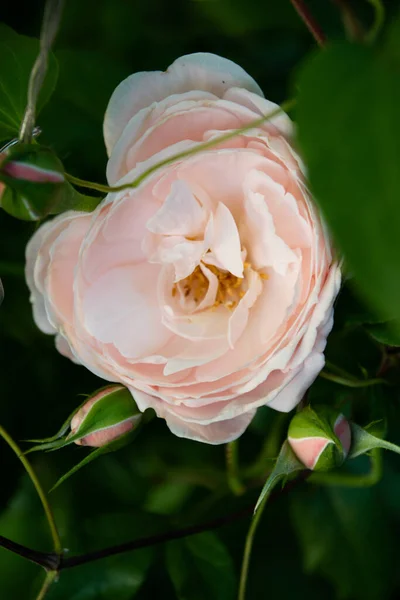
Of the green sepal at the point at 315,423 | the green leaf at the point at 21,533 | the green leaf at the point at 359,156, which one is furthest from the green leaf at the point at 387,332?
the green leaf at the point at 21,533

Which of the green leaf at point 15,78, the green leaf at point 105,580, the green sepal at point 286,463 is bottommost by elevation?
the green leaf at point 105,580

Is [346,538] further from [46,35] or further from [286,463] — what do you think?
[46,35]

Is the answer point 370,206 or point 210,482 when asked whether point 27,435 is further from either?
point 370,206

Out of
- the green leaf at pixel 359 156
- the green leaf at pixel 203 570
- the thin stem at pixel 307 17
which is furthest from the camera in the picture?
the green leaf at pixel 203 570

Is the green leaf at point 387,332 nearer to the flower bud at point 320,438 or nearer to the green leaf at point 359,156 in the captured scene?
the flower bud at point 320,438

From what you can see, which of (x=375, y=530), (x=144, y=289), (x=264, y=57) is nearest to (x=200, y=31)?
(x=264, y=57)

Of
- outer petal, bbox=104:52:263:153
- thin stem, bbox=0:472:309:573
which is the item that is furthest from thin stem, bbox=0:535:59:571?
outer petal, bbox=104:52:263:153
